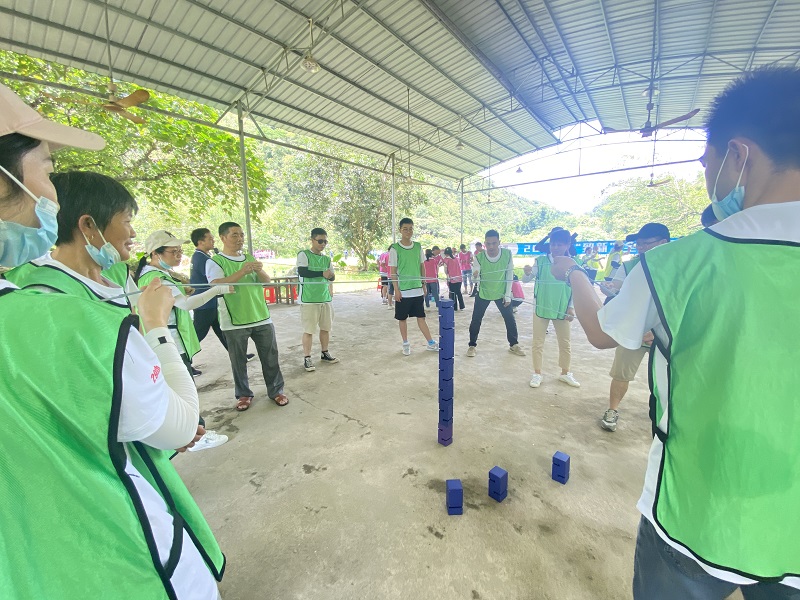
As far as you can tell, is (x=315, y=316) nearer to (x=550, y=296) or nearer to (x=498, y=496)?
(x=550, y=296)

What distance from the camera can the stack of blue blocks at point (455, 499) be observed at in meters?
1.87

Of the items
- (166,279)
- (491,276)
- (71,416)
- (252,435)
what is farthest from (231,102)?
(71,416)

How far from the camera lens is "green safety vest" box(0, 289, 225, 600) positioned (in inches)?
20.3

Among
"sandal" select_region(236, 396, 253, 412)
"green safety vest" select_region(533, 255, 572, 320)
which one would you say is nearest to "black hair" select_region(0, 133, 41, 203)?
"sandal" select_region(236, 396, 253, 412)

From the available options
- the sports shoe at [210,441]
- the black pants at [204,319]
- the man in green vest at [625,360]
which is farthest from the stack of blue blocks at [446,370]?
the black pants at [204,319]

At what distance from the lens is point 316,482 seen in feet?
7.13

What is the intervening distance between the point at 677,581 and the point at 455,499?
1.23 meters

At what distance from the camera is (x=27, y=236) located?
0.71 metres

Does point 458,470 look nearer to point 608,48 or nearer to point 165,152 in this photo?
point 165,152

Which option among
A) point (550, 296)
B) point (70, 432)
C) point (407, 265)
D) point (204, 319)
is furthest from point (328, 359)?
point (70, 432)

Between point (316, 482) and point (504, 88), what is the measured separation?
9.21 metres

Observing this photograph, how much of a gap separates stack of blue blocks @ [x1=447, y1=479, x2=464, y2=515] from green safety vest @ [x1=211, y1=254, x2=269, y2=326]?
7.24 feet

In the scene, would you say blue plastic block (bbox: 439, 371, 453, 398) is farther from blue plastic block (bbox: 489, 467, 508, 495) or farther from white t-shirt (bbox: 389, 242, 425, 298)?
white t-shirt (bbox: 389, 242, 425, 298)

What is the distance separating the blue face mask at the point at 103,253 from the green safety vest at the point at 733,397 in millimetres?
1700
